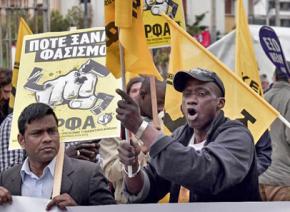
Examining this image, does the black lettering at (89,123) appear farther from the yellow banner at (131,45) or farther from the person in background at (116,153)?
the yellow banner at (131,45)

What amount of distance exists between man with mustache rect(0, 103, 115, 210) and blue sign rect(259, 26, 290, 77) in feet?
7.49

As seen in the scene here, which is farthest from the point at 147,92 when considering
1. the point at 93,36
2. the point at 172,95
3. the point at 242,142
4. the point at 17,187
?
the point at 242,142

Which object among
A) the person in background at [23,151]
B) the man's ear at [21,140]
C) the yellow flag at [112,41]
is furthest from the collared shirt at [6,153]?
the yellow flag at [112,41]

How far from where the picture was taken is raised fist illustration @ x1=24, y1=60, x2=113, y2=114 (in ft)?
22.1

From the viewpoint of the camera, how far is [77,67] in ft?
23.0

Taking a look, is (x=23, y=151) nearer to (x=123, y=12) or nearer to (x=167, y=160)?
(x=123, y=12)

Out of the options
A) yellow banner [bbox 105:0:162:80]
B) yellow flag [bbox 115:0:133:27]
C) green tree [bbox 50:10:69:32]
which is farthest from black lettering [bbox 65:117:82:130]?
green tree [bbox 50:10:69:32]

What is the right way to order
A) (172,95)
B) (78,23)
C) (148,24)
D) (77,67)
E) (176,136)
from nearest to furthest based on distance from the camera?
1. (176,136)
2. (77,67)
3. (172,95)
4. (148,24)
5. (78,23)

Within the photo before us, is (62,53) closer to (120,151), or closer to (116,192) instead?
(116,192)

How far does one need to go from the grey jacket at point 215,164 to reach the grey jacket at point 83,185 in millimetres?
477

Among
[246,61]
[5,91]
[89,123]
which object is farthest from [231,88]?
[5,91]

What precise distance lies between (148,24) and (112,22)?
283 centimetres

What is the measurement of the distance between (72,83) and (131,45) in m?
1.43

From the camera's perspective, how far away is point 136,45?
18.1 ft
